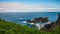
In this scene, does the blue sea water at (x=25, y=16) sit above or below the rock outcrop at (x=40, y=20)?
above

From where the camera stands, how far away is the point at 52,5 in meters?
2.09

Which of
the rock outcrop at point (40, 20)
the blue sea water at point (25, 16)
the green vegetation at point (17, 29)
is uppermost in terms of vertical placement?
the blue sea water at point (25, 16)

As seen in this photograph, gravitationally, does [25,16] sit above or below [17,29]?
above

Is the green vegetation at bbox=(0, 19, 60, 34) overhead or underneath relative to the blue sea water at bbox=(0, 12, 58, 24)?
underneath

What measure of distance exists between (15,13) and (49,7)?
1.55ft

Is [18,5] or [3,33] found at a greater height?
[18,5]

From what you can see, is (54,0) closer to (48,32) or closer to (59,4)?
(59,4)

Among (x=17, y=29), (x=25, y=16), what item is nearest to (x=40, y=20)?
(x=25, y=16)

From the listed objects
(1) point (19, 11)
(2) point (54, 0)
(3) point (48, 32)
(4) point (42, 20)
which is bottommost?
(3) point (48, 32)

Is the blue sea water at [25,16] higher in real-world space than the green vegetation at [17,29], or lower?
higher

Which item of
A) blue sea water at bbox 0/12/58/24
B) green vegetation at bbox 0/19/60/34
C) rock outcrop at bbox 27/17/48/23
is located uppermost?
blue sea water at bbox 0/12/58/24

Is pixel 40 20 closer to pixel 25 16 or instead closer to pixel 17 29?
pixel 25 16

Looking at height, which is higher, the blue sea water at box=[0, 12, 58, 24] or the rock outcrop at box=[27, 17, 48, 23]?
the blue sea water at box=[0, 12, 58, 24]

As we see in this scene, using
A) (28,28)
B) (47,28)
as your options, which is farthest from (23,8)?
(47,28)
